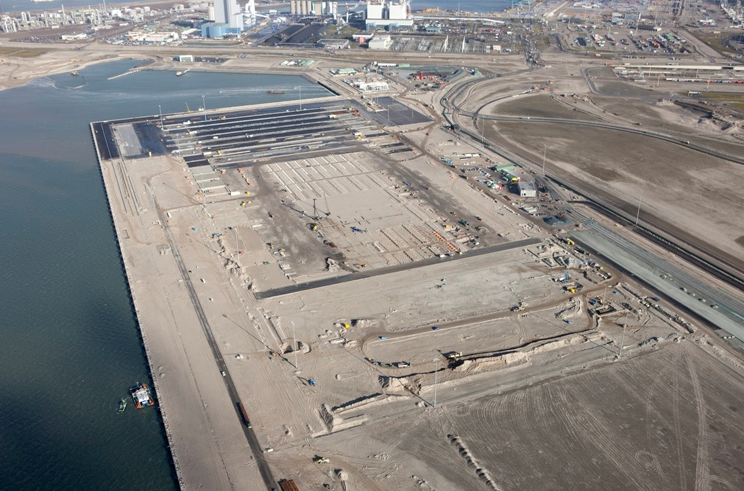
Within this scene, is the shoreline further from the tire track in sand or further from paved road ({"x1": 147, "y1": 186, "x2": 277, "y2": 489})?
the tire track in sand

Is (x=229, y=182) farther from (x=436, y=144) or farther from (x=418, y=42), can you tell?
(x=418, y=42)

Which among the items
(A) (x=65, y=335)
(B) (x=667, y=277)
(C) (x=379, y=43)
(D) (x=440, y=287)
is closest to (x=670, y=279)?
(B) (x=667, y=277)

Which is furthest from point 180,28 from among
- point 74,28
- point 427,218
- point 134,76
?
point 427,218

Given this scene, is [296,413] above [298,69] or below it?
below

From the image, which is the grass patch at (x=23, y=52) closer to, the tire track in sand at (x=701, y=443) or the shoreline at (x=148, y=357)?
the shoreline at (x=148, y=357)

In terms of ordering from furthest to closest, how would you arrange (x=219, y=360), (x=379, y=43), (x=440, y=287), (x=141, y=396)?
Result: 1. (x=379, y=43)
2. (x=440, y=287)
3. (x=219, y=360)
4. (x=141, y=396)

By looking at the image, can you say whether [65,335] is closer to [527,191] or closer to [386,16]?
[527,191]
